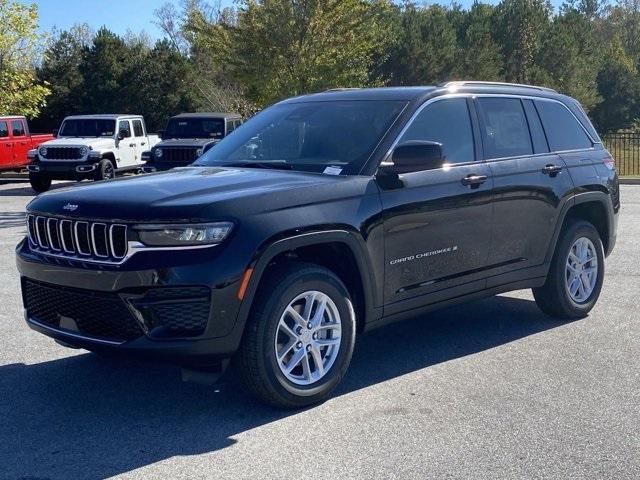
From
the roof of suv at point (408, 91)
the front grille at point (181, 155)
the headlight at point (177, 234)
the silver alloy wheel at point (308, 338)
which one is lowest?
the silver alloy wheel at point (308, 338)

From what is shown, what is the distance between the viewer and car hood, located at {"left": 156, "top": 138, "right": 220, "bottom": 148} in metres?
19.0

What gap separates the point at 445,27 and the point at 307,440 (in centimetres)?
3490

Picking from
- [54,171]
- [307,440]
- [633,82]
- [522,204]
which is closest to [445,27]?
[633,82]

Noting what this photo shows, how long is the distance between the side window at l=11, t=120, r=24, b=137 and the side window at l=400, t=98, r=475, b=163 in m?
22.4

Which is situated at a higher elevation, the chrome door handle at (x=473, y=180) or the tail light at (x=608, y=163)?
the chrome door handle at (x=473, y=180)

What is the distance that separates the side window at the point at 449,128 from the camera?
243 inches

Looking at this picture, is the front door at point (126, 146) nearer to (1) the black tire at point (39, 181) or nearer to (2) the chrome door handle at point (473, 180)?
(1) the black tire at point (39, 181)

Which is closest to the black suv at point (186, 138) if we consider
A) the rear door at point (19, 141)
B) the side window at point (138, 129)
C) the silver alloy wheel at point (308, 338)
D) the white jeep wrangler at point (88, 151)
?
the white jeep wrangler at point (88, 151)

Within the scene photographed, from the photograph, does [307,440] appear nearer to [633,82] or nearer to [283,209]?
[283,209]

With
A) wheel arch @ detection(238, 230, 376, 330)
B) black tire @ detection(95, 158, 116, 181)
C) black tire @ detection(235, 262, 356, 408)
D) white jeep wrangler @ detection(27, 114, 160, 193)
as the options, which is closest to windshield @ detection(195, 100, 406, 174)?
wheel arch @ detection(238, 230, 376, 330)

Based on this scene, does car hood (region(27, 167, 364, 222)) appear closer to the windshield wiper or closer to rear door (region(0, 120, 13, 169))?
the windshield wiper

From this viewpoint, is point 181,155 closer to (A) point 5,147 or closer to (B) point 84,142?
(B) point 84,142

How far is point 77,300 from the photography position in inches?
199

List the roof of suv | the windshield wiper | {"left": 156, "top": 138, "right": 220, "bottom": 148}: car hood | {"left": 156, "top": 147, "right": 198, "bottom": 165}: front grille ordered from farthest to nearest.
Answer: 1. {"left": 156, "top": 138, "right": 220, "bottom": 148}: car hood
2. {"left": 156, "top": 147, "right": 198, "bottom": 165}: front grille
3. the roof of suv
4. the windshield wiper
